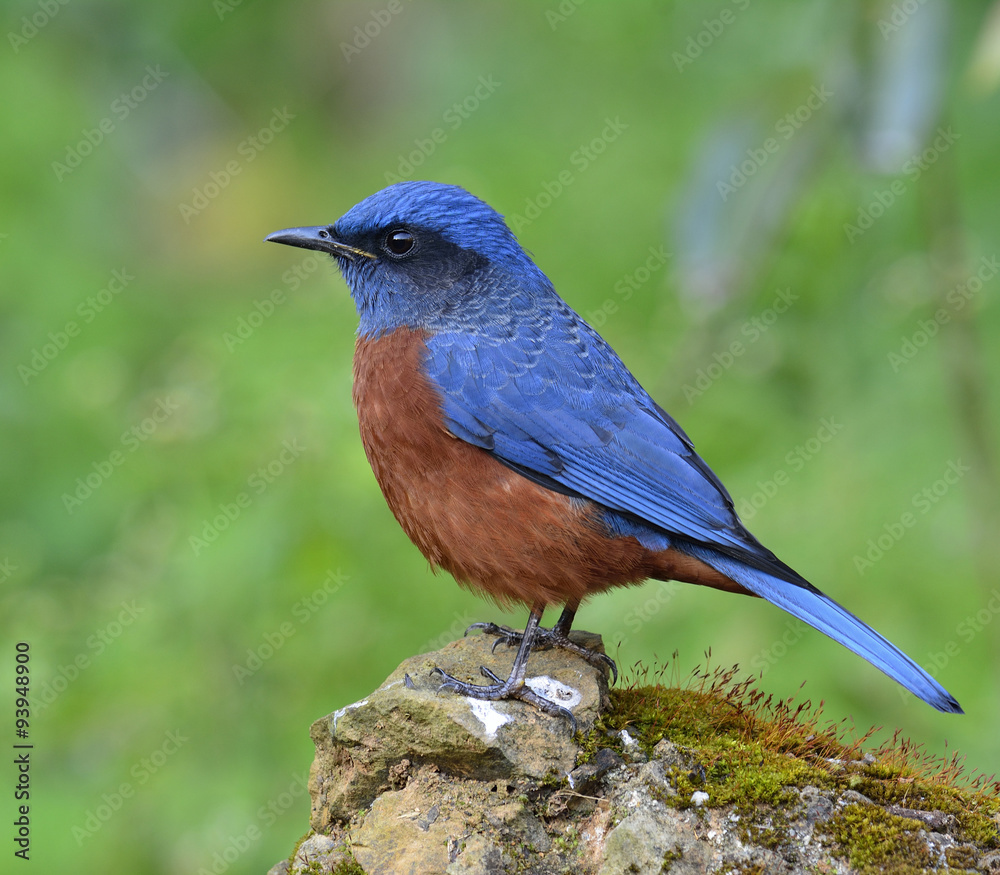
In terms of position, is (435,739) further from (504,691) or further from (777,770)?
(777,770)

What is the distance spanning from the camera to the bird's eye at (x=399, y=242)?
5.15 m

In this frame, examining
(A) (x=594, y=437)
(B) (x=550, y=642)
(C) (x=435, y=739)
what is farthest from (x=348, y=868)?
(A) (x=594, y=437)

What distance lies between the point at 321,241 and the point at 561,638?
2.04m

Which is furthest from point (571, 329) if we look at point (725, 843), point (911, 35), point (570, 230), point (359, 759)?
point (570, 230)

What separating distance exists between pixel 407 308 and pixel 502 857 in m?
2.50

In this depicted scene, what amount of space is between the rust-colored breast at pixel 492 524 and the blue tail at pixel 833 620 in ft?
0.38

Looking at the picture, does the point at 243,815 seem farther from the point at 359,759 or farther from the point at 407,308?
the point at 407,308

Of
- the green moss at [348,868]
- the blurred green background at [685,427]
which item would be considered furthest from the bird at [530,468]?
the green moss at [348,868]

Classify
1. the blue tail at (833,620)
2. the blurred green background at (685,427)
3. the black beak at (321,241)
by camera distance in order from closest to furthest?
the blue tail at (833,620) → the blurred green background at (685,427) → the black beak at (321,241)

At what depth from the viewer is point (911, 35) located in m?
4.18

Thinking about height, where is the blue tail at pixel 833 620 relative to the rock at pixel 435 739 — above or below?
above

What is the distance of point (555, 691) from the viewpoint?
3.99 m

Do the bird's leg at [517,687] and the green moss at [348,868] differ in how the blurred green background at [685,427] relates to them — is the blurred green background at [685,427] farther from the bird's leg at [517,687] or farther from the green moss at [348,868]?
the green moss at [348,868]

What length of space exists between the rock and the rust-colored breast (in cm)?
49
